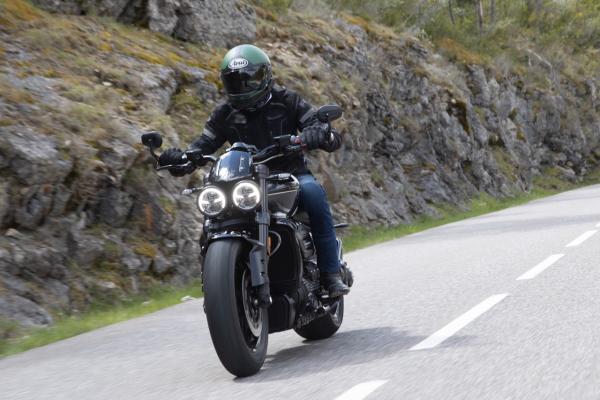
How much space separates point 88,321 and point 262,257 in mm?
3765

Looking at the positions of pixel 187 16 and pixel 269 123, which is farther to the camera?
pixel 187 16

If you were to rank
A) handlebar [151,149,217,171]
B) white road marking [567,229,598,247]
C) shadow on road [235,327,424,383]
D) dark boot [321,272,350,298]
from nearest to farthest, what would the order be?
shadow on road [235,327,424,383]
handlebar [151,149,217,171]
dark boot [321,272,350,298]
white road marking [567,229,598,247]

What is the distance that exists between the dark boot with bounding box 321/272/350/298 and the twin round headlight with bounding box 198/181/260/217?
113 centimetres

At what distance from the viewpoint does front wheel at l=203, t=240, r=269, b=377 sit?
489 cm

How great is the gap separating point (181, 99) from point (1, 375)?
9073 millimetres

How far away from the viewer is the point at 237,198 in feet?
17.0

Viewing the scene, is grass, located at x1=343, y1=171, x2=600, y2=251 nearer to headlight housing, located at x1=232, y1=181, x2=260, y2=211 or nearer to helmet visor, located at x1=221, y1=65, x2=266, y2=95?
helmet visor, located at x1=221, y1=65, x2=266, y2=95

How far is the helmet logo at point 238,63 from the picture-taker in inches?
229

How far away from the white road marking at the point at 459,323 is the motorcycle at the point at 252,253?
0.72 m

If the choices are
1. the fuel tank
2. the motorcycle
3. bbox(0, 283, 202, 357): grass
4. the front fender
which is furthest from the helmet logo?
bbox(0, 283, 202, 357): grass

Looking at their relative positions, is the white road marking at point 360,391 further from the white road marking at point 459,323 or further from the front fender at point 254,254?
the white road marking at point 459,323

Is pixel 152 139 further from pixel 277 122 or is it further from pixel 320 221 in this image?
pixel 320 221

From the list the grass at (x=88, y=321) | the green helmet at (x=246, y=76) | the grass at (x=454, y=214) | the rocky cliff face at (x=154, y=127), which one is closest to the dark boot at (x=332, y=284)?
the green helmet at (x=246, y=76)

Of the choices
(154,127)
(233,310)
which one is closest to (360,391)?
(233,310)
